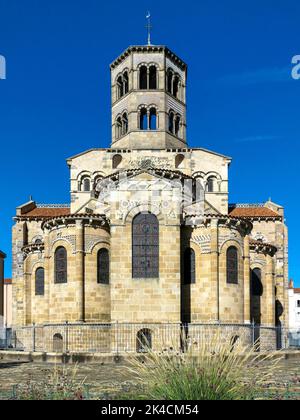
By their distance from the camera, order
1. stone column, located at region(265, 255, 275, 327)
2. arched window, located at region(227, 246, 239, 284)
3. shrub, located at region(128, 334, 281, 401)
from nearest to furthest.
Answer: shrub, located at region(128, 334, 281, 401) → arched window, located at region(227, 246, 239, 284) → stone column, located at region(265, 255, 275, 327)

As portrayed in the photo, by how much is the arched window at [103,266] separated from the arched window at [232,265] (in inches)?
255

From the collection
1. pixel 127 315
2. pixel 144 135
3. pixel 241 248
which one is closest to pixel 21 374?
pixel 127 315

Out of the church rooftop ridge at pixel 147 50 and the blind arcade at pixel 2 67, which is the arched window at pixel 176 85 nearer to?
the church rooftop ridge at pixel 147 50

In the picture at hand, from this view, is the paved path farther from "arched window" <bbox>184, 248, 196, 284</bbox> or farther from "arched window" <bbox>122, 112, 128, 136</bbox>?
"arched window" <bbox>122, 112, 128, 136</bbox>

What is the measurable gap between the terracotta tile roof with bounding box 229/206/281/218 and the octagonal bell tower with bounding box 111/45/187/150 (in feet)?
22.3

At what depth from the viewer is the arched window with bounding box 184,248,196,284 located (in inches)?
1212

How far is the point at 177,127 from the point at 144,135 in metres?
3.35

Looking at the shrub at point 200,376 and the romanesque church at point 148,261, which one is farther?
the romanesque church at point 148,261

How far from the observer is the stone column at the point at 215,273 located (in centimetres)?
2955

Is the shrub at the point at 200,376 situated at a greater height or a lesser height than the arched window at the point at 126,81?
lesser

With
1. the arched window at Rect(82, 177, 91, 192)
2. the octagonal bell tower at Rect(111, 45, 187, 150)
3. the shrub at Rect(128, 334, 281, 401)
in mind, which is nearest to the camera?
the shrub at Rect(128, 334, 281, 401)

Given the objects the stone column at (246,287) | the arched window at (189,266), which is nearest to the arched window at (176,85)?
the stone column at (246,287)

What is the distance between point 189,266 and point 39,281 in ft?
37.1

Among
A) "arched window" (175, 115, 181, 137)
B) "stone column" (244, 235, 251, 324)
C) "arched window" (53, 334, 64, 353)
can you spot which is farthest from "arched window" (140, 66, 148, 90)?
"arched window" (53, 334, 64, 353)
